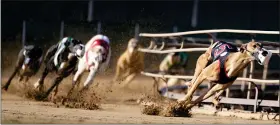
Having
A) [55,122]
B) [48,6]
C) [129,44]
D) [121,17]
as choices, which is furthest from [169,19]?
[55,122]

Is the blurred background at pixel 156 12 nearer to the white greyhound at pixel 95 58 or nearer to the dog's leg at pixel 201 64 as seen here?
the white greyhound at pixel 95 58

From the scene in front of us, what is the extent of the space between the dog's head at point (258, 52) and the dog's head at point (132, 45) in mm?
4976

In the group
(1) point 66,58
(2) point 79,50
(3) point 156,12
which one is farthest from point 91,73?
(3) point 156,12

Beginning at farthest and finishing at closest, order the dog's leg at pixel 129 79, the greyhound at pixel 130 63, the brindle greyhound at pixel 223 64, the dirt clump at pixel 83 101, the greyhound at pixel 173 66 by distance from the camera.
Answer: the dog's leg at pixel 129 79
the greyhound at pixel 173 66
the greyhound at pixel 130 63
the dirt clump at pixel 83 101
the brindle greyhound at pixel 223 64

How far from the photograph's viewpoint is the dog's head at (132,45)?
1280 centimetres

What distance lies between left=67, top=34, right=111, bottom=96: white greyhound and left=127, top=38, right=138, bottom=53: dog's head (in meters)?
2.40

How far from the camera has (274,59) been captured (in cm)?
1555

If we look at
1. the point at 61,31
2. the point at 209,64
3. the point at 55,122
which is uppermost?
the point at 61,31

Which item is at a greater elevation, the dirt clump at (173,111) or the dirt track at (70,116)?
the dirt clump at (173,111)

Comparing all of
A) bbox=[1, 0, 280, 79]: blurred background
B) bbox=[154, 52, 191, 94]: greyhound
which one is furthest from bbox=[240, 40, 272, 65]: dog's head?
bbox=[1, 0, 280, 79]: blurred background

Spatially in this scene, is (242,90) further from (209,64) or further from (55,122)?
(55,122)

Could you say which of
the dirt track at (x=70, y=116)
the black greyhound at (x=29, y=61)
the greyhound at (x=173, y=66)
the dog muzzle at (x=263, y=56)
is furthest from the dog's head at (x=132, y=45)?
the dog muzzle at (x=263, y=56)

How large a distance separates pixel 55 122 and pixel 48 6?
1370cm

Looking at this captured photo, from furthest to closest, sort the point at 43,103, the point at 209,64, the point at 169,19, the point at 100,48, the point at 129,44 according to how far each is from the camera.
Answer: the point at 169,19 < the point at 129,44 < the point at 100,48 < the point at 43,103 < the point at 209,64
